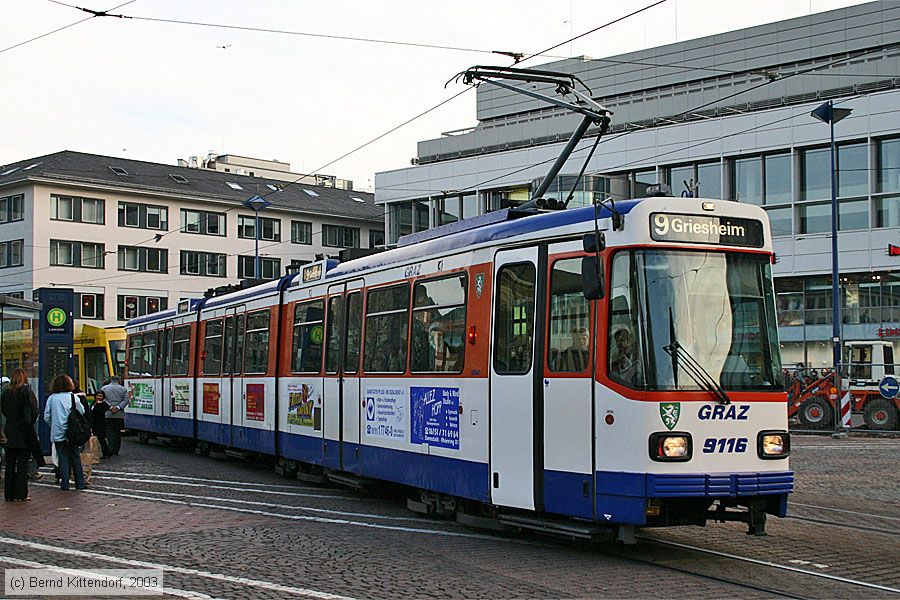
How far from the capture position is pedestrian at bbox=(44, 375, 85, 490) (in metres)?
16.3

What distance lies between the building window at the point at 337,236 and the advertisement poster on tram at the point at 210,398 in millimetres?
54883

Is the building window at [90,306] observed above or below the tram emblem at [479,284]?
above

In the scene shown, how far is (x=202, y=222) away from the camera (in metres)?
73.1

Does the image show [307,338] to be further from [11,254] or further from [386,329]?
[11,254]

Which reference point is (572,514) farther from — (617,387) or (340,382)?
(340,382)

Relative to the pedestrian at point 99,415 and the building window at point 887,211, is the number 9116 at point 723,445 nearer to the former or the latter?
the pedestrian at point 99,415

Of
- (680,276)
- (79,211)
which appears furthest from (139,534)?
(79,211)

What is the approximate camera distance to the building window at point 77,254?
6631 centimetres

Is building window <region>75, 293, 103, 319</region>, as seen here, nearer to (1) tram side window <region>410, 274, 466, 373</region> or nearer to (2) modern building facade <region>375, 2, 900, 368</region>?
(2) modern building facade <region>375, 2, 900, 368</region>

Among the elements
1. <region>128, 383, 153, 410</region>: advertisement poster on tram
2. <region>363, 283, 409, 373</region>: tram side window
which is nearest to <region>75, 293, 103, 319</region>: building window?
<region>128, 383, 153, 410</region>: advertisement poster on tram

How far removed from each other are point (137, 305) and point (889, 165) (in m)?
45.5

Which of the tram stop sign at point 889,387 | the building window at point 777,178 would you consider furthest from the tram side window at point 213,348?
the building window at point 777,178

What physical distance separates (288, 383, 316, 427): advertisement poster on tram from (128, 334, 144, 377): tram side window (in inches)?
498

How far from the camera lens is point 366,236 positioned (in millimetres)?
80688
